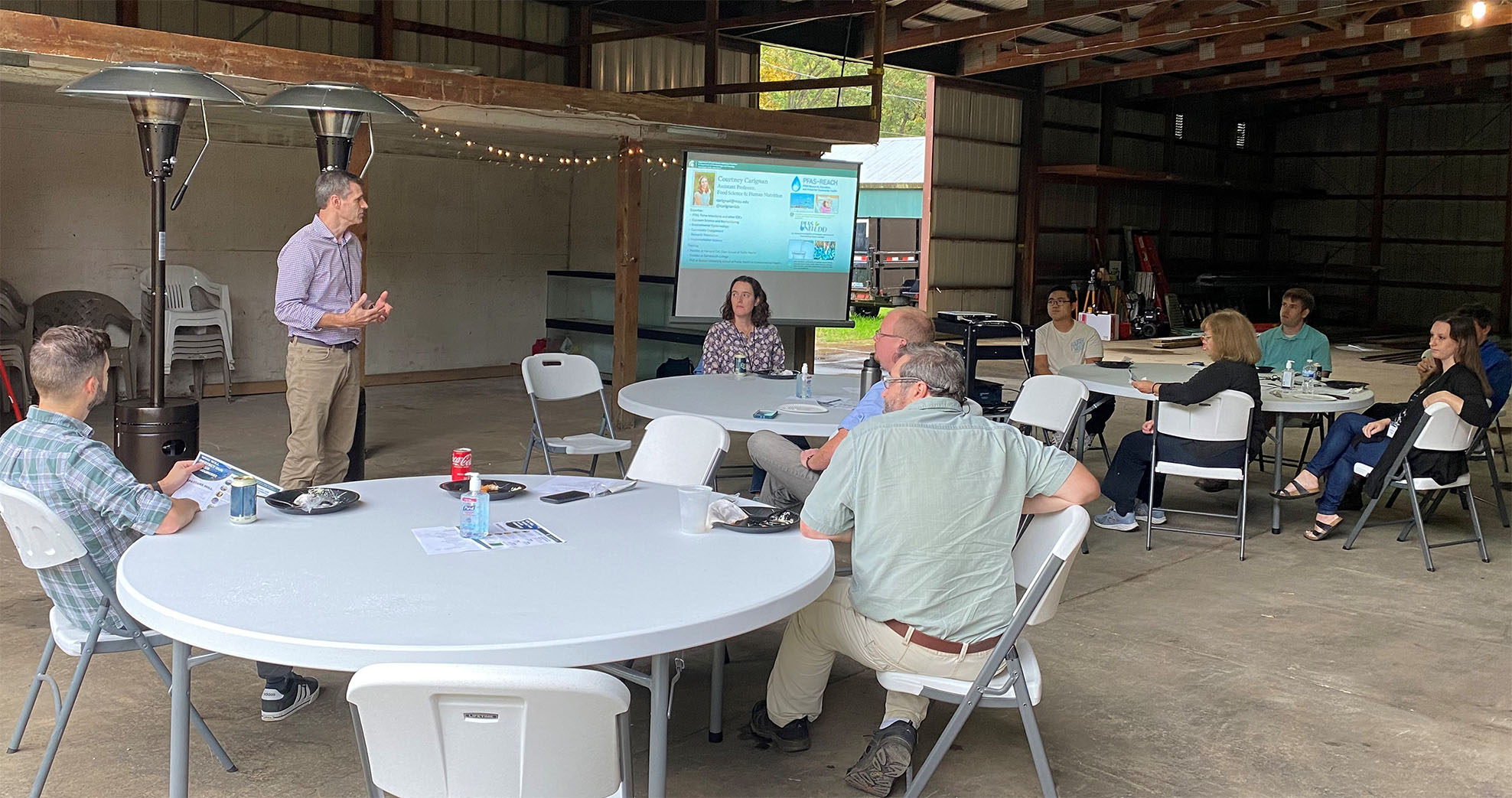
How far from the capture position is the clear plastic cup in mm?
3076

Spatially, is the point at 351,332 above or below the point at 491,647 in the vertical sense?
above

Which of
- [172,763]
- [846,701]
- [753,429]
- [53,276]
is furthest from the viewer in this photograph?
[53,276]

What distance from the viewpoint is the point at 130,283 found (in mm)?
9773

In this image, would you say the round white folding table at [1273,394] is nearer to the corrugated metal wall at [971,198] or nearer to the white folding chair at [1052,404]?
the white folding chair at [1052,404]

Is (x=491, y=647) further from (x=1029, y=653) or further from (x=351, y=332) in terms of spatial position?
(x=351, y=332)

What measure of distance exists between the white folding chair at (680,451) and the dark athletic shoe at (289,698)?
1150mm

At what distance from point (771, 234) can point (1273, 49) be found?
884cm

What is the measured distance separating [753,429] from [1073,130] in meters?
16.6

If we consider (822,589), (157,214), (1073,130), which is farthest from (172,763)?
(1073,130)

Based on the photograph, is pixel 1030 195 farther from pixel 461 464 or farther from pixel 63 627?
pixel 63 627

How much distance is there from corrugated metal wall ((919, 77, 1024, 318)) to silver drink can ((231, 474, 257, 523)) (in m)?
15.0

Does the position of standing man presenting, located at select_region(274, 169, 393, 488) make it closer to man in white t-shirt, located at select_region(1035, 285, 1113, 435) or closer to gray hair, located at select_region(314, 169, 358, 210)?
gray hair, located at select_region(314, 169, 358, 210)

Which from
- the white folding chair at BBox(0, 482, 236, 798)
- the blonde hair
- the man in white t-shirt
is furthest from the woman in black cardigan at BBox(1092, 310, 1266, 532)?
the white folding chair at BBox(0, 482, 236, 798)

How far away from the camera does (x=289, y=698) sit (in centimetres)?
→ 363
